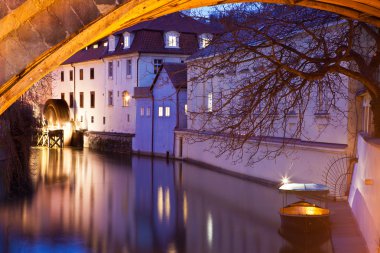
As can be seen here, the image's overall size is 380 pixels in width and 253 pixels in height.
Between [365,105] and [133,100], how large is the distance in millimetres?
27522

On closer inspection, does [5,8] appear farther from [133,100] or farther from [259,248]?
[133,100]

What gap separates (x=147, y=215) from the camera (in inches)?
833

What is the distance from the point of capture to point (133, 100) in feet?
139

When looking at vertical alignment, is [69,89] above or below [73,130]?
above

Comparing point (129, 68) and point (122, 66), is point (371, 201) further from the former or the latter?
point (122, 66)

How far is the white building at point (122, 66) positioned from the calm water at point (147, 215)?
1214cm

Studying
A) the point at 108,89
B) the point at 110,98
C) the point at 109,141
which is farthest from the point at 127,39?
the point at 109,141

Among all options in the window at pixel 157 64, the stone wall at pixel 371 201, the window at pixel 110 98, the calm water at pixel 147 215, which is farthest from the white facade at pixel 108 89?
the stone wall at pixel 371 201

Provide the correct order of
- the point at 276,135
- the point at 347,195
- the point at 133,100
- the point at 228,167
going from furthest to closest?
the point at 133,100, the point at 228,167, the point at 276,135, the point at 347,195

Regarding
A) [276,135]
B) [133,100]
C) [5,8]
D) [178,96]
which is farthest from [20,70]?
[133,100]

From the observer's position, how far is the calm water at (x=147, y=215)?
16.3 metres

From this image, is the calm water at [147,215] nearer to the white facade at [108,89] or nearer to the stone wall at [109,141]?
the stone wall at [109,141]

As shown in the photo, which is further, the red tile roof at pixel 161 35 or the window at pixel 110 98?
the window at pixel 110 98

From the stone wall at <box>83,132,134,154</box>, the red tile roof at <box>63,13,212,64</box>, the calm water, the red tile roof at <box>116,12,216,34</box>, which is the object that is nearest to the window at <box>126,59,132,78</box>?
the red tile roof at <box>63,13,212,64</box>
